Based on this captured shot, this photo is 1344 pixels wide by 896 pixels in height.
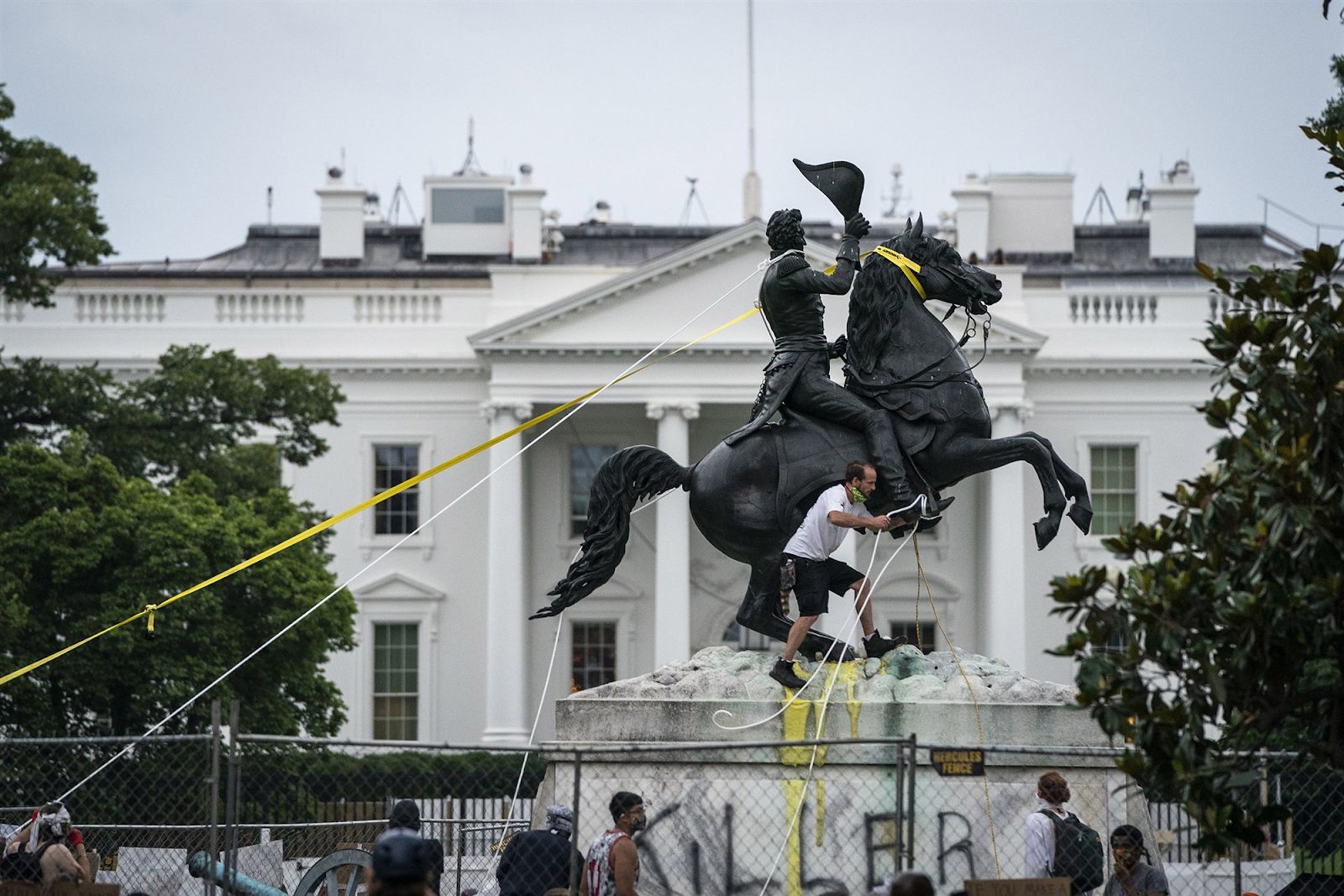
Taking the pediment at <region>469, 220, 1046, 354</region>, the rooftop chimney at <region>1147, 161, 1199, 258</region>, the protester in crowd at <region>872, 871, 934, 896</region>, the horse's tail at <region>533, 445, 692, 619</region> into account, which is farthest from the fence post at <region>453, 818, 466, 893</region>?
the rooftop chimney at <region>1147, 161, 1199, 258</region>

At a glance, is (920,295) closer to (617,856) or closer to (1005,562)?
(617,856)

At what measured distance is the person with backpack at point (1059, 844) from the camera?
9859 millimetres

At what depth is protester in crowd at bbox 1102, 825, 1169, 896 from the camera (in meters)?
9.89

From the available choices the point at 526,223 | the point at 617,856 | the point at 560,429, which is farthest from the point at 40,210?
the point at 526,223

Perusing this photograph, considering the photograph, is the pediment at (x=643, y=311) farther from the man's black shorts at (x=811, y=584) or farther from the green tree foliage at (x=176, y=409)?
the man's black shorts at (x=811, y=584)

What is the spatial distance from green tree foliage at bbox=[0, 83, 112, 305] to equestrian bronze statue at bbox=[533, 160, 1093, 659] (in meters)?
17.8

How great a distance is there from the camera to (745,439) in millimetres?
11547

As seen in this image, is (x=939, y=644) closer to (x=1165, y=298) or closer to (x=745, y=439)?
(x=1165, y=298)

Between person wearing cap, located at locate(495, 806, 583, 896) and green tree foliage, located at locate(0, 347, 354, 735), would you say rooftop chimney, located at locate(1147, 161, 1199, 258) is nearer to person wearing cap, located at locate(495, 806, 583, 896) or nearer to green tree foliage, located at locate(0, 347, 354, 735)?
green tree foliage, located at locate(0, 347, 354, 735)

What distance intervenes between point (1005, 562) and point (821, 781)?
36.8 metres

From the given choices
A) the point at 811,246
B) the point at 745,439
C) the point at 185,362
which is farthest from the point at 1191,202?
the point at 745,439

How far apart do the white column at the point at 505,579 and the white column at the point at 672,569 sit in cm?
319

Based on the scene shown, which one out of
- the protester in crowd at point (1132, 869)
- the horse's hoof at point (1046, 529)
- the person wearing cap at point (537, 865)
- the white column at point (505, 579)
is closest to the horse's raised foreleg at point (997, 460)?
the horse's hoof at point (1046, 529)

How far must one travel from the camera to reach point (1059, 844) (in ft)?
32.6
